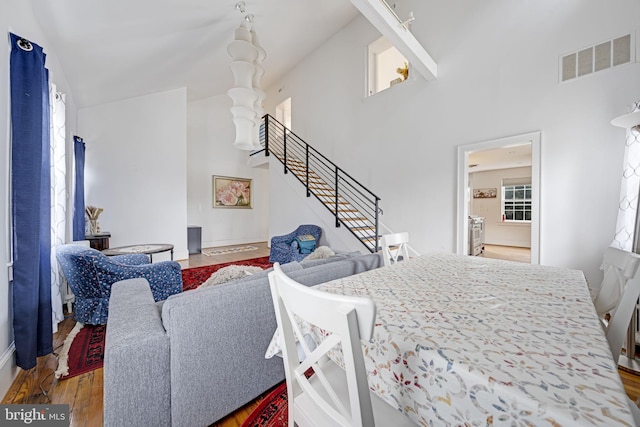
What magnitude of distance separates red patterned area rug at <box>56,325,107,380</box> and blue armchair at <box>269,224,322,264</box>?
2.59 m

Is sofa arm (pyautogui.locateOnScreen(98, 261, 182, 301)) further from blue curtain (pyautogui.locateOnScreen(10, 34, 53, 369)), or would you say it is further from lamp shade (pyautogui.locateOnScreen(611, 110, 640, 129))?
lamp shade (pyautogui.locateOnScreen(611, 110, 640, 129))

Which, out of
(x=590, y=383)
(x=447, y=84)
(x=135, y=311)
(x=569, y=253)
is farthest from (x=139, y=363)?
(x=447, y=84)

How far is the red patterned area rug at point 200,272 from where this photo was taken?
3.64 meters

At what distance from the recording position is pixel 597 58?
2.71 metres

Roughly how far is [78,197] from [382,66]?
615 cm

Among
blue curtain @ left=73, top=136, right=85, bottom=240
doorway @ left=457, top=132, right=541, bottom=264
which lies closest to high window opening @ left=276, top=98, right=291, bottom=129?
blue curtain @ left=73, top=136, right=85, bottom=240

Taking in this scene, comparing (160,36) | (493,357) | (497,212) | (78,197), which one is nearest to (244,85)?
(160,36)

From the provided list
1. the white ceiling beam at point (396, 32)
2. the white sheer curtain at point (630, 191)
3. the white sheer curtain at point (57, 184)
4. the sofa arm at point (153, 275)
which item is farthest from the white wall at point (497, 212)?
the white sheer curtain at point (57, 184)

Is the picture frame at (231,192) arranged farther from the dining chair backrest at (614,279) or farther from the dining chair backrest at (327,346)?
the dining chair backrest at (614,279)

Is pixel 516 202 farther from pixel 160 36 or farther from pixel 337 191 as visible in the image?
pixel 160 36

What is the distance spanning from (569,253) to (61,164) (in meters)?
5.63

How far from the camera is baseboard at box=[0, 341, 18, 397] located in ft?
5.03

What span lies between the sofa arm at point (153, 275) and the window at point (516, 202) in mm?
8478

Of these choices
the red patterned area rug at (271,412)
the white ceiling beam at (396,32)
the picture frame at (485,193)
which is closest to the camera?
the red patterned area rug at (271,412)
